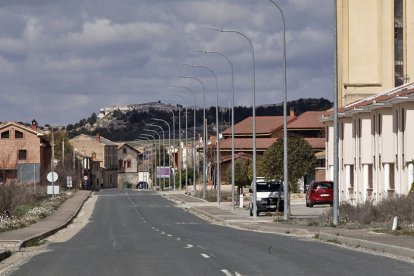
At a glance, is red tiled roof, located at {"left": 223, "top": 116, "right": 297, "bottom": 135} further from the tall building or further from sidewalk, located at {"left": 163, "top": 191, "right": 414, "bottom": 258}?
sidewalk, located at {"left": 163, "top": 191, "right": 414, "bottom": 258}

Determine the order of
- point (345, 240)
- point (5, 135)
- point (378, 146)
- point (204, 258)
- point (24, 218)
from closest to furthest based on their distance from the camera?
1. point (204, 258)
2. point (345, 240)
3. point (24, 218)
4. point (378, 146)
5. point (5, 135)

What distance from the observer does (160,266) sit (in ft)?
Answer: 75.7

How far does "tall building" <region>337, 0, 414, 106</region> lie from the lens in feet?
271

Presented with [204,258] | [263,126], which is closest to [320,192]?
[204,258]

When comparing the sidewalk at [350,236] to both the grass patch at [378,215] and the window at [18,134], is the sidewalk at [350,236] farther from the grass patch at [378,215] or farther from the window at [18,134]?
the window at [18,134]

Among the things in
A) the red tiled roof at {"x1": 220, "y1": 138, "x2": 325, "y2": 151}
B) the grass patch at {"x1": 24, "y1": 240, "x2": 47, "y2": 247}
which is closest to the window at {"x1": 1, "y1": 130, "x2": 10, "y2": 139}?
the red tiled roof at {"x1": 220, "y1": 138, "x2": 325, "y2": 151}

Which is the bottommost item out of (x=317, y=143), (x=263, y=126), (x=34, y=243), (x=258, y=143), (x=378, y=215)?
(x=34, y=243)

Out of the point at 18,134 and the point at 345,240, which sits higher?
the point at 18,134

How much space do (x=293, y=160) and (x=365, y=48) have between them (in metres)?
30.8

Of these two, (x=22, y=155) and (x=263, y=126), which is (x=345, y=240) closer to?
(x=22, y=155)

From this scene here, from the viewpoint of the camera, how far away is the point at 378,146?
2386 inches

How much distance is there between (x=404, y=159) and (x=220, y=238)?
20242 mm

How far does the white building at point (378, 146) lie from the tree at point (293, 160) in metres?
3.33

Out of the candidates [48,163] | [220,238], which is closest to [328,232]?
[220,238]
